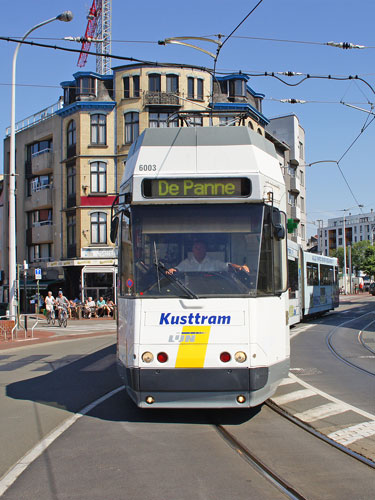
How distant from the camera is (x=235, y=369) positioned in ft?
21.3

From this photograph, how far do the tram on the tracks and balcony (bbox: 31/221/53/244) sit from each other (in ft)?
69.9

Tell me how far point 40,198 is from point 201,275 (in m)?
39.1

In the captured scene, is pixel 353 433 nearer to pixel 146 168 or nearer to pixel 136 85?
pixel 146 168

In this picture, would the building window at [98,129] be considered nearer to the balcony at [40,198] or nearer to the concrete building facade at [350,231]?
the balcony at [40,198]

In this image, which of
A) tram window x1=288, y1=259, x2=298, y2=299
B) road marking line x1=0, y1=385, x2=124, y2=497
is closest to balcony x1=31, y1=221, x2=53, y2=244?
tram window x1=288, y1=259, x2=298, y2=299

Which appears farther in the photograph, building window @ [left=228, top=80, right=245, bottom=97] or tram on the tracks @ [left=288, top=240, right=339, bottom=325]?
building window @ [left=228, top=80, right=245, bottom=97]

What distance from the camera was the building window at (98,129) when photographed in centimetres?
3981

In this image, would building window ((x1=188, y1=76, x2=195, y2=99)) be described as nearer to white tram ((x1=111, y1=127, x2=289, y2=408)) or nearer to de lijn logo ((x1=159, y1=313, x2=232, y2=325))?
white tram ((x1=111, y1=127, x2=289, y2=408))

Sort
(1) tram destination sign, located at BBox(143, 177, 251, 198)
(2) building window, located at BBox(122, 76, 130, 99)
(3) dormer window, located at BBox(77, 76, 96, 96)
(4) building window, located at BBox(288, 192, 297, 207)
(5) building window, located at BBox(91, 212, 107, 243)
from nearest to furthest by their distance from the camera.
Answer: (1) tram destination sign, located at BBox(143, 177, 251, 198) < (5) building window, located at BBox(91, 212, 107, 243) < (2) building window, located at BBox(122, 76, 130, 99) < (3) dormer window, located at BBox(77, 76, 96, 96) < (4) building window, located at BBox(288, 192, 297, 207)

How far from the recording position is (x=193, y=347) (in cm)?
654

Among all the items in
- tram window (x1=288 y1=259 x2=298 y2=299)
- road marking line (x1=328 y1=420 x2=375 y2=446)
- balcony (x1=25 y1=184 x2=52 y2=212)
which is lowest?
road marking line (x1=328 y1=420 x2=375 y2=446)

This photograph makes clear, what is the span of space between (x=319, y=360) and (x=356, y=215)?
14988 cm

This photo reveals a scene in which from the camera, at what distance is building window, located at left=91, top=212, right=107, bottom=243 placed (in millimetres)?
38844

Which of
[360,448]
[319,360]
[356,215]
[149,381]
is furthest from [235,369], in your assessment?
[356,215]
